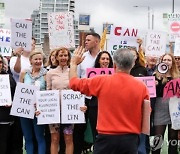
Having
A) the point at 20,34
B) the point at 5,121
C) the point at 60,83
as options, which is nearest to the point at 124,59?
→ the point at 60,83

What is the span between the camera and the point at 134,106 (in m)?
4.91

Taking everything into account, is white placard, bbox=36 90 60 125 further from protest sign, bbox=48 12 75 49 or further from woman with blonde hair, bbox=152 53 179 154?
woman with blonde hair, bbox=152 53 179 154

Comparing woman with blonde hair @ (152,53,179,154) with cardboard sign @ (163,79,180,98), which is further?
woman with blonde hair @ (152,53,179,154)

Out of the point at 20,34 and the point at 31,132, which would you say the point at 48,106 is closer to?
the point at 31,132

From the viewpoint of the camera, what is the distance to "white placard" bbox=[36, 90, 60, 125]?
743 centimetres

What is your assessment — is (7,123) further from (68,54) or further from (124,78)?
(124,78)

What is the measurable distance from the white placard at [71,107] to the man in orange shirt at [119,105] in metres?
2.45

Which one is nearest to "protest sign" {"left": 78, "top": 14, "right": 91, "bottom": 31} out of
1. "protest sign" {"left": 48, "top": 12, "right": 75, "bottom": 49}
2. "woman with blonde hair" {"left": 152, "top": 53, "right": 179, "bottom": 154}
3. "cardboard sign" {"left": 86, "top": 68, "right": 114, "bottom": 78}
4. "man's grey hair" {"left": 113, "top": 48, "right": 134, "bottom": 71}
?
"protest sign" {"left": 48, "top": 12, "right": 75, "bottom": 49}

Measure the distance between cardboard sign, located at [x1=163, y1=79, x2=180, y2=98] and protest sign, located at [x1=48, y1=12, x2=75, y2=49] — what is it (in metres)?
1.86

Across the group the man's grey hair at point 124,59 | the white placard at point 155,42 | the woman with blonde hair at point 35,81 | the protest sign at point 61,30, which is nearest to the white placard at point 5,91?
the woman with blonde hair at point 35,81

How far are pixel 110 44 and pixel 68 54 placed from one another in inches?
54.9

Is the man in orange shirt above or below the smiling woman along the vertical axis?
above

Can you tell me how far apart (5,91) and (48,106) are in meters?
0.73

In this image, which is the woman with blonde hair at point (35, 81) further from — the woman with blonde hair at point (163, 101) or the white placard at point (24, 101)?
the woman with blonde hair at point (163, 101)
